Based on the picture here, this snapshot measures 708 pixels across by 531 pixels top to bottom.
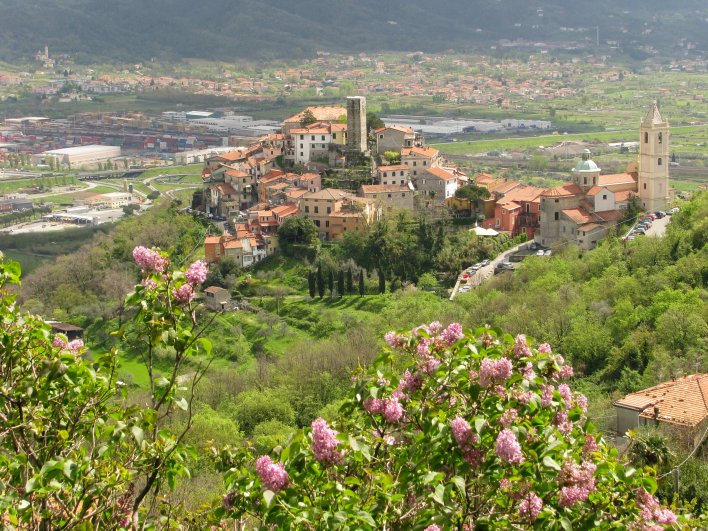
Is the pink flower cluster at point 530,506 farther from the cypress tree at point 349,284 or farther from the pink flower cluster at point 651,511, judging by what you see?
the cypress tree at point 349,284

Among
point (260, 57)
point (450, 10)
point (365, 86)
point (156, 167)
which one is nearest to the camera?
point (156, 167)

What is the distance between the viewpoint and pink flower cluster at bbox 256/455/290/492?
4.54 m

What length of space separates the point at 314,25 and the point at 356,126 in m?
110

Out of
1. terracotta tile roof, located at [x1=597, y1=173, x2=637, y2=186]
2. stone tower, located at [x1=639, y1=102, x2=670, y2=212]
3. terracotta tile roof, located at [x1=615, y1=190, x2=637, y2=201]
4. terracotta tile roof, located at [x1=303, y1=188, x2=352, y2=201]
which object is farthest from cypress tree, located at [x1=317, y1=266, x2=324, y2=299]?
stone tower, located at [x1=639, y1=102, x2=670, y2=212]

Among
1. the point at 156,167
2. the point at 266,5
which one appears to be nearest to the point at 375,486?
the point at 156,167

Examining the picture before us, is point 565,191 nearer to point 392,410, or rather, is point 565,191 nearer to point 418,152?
point 418,152

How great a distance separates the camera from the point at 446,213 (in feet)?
111

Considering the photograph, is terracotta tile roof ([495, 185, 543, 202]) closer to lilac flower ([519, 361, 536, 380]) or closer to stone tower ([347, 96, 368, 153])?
stone tower ([347, 96, 368, 153])

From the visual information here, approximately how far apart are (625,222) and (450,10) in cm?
12990

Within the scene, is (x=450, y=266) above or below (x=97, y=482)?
below

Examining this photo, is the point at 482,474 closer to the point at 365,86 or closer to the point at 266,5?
the point at 365,86

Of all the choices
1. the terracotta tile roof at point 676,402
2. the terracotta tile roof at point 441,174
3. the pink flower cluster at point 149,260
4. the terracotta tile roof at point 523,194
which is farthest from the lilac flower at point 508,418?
the terracotta tile roof at point 441,174

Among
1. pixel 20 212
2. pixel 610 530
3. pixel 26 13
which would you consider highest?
pixel 26 13

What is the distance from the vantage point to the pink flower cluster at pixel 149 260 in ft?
16.3
